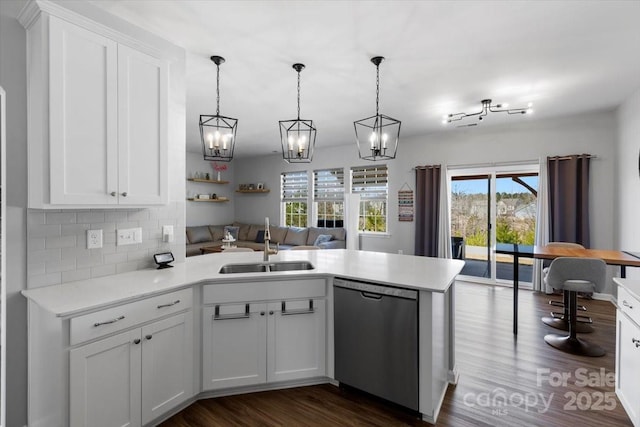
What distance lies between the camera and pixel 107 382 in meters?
1.65

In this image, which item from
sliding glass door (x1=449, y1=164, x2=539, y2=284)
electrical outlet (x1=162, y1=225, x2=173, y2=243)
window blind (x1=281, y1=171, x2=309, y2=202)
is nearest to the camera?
electrical outlet (x1=162, y1=225, x2=173, y2=243)

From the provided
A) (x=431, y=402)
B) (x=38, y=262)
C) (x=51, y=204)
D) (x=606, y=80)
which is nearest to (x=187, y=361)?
(x=38, y=262)

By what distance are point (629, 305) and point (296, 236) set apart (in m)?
5.80

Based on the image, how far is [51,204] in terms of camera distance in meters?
1.69

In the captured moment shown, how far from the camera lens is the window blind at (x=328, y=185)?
23.2ft

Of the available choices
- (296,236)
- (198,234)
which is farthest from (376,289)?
(198,234)

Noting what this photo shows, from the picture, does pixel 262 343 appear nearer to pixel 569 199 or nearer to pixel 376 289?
pixel 376 289

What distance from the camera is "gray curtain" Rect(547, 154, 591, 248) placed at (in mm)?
4613

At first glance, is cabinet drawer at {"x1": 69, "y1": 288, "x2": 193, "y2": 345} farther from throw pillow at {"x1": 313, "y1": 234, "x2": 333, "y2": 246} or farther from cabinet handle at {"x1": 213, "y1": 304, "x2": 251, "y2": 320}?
throw pillow at {"x1": 313, "y1": 234, "x2": 333, "y2": 246}

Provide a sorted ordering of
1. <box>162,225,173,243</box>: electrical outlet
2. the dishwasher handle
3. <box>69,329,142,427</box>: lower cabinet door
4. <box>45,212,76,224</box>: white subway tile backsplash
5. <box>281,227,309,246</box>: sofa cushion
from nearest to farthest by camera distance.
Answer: <box>69,329,142,427</box>: lower cabinet door, <box>45,212,76,224</box>: white subway tile backsplash, the dishwasher handle, <box>162,225,173,243</box>: electrical outlet, <box>281,227,309,246</box>: sofa cushion

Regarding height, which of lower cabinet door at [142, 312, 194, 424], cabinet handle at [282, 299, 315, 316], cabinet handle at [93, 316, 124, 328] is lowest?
lower cabinet door at [142, 312, 194, 424]

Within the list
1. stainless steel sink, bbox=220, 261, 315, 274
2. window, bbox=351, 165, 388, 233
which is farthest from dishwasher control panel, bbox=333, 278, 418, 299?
window, bbox=351, 165, 388, 233

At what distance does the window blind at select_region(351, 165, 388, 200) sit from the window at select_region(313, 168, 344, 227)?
1.11ft

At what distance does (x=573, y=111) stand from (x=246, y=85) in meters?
4.63
